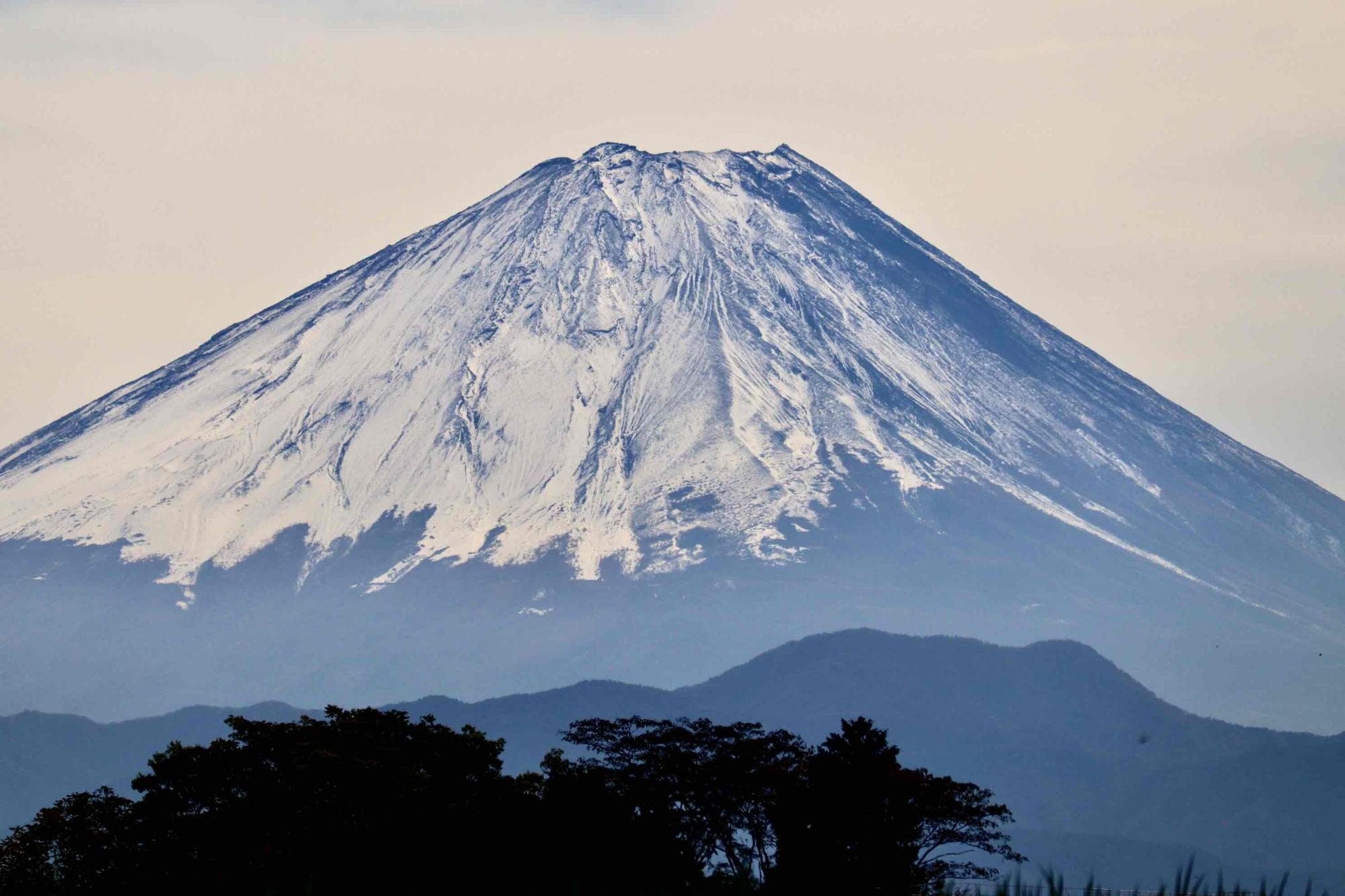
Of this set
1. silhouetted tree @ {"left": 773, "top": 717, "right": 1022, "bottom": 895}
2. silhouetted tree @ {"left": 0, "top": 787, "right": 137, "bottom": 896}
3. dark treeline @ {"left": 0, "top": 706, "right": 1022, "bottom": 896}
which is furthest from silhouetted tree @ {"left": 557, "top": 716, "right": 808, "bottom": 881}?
silhouetted tree @ {"left": 0, "top": 787, "right": 137, "bottom": 896}

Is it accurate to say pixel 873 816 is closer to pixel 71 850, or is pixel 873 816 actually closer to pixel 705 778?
pixel 705 778

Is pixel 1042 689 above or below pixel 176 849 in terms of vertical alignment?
above

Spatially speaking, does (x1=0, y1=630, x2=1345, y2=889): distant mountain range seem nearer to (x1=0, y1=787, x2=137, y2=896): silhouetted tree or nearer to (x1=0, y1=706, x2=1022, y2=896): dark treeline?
(x1=0, y1=706, x2=1022, y2=896): dark treeline

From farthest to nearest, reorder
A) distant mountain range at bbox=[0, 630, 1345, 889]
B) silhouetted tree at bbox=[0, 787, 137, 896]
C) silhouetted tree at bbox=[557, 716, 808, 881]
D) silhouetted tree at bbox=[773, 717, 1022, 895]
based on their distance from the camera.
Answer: distant mountain range at bbox=[0, 630, 1345, 889] → silhouetted tree at bbox=[557, 716, 808, 881] → silhouetted tree at bbox=[0, 787, 137, 896] → silhouetted tree at bbox=[773, 717, 1022, 895]

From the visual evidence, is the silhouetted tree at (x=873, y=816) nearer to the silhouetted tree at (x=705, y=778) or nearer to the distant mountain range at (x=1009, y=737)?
the silhouetted tree at (x=705, y=778)

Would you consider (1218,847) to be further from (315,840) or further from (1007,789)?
(315,840)

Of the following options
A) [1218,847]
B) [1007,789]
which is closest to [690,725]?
[1218,847]
